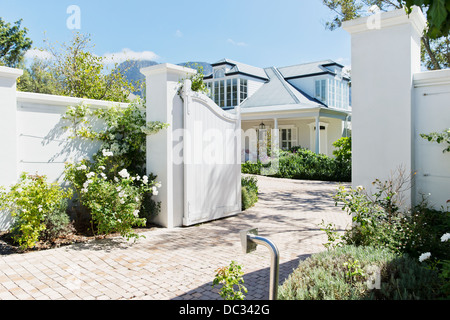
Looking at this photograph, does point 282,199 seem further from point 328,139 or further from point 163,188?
point 328,139

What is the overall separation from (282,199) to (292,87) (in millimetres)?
13446

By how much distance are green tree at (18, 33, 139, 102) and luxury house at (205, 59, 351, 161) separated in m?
9.47

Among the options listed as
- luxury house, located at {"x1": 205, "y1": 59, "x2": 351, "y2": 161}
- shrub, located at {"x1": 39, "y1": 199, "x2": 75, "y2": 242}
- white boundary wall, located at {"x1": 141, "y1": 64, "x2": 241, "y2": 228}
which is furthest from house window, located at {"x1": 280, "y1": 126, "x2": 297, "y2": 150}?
shrub, located at {"x1": 39, "y1": 199, "x2": 75, "y2": 242}

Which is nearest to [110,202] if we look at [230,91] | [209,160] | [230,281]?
[209,160]

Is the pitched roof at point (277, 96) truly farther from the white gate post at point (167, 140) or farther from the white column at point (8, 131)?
the white column at point (8, 131)

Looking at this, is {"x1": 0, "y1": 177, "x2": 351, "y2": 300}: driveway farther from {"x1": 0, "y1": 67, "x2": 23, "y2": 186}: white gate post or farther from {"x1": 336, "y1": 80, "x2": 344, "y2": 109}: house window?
{"x1": 336, "y1": 80, "x2": 344, "y2": 109}: house window

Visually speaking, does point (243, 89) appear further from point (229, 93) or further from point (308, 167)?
point (308, 167)

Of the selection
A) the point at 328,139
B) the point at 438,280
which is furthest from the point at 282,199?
the point at 328,139

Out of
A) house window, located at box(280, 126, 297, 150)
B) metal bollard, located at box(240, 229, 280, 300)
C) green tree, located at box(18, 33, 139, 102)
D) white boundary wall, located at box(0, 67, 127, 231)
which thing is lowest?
metal bollard, located at box(240, 229, 280, 300)

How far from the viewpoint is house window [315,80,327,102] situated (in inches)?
827

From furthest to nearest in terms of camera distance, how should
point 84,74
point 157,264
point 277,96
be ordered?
1. point 277,96
2. point 84,74
3. point 157,264

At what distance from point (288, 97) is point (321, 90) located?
221 centimetres

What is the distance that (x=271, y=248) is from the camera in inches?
87.8

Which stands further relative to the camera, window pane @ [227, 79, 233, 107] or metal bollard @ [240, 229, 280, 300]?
window pane @ [227, 79, 233, 107]
